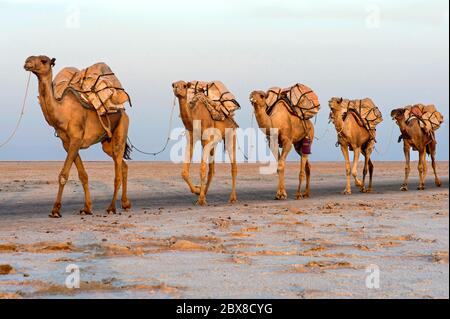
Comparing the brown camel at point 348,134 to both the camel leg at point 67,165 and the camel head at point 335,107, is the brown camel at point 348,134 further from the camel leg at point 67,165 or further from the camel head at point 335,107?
the camel leg at point 67,165

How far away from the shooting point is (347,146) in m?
24.8

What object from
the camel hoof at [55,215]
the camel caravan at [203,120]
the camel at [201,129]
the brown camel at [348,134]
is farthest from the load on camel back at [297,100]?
the camel hoof at [55,215]

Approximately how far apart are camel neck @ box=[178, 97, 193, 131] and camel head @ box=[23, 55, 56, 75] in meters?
3.79

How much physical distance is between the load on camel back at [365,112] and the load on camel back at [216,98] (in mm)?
5656

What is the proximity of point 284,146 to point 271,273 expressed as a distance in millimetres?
12744

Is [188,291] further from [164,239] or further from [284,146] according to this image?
[284,146]

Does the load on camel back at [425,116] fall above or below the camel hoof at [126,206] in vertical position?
above

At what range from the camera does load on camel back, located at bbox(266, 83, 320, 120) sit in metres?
22.0

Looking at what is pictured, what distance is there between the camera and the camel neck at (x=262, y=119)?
20.9 m

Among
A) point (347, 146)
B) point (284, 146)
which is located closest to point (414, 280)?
point (284, 146)

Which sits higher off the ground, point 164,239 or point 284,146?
point 284,146

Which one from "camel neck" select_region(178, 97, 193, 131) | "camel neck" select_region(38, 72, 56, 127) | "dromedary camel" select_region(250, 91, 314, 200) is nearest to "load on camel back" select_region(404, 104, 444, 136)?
"dromedary camel" select_region(250, 91, 314, 200)

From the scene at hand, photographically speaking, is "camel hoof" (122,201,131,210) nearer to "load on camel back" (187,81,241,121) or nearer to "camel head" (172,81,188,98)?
"camel head" (172,81,188,98)
